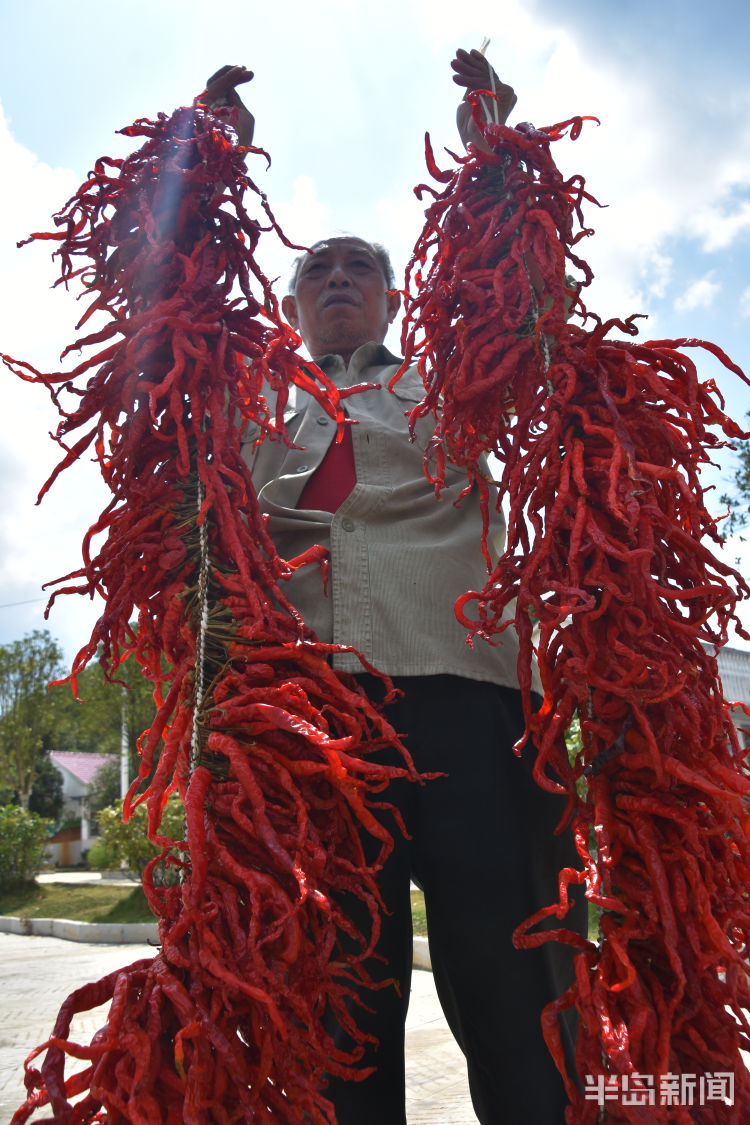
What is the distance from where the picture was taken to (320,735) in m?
1.31

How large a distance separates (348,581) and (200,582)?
396 mm

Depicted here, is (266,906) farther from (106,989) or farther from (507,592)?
(507,592)

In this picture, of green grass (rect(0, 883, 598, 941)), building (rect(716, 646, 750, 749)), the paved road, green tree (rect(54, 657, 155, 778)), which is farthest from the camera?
green tree (rect(54, 657, 155, 778))

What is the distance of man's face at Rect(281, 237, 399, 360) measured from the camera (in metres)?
2.30

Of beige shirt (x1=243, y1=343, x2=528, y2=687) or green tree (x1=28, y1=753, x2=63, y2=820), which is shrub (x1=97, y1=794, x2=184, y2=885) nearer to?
beige shirt (x1=243, y1=343, x2=528, y2=687)

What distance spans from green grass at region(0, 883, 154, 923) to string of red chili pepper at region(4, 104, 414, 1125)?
8979 mm

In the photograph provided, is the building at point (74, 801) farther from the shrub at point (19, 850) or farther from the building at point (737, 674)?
the building at point (737, 674)

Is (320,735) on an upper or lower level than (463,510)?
lower

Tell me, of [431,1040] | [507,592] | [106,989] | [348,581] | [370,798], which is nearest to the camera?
[106,989]

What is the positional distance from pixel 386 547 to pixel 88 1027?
376 cm

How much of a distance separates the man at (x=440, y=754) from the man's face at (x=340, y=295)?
0.43 metres

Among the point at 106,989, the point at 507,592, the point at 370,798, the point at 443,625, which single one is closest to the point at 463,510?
the point at 443,625

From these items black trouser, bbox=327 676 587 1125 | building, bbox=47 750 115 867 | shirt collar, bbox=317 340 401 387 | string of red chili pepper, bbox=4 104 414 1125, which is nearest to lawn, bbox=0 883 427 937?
black trouser, bbox=327 676 587 1125

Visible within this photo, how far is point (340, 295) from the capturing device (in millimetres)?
2291
